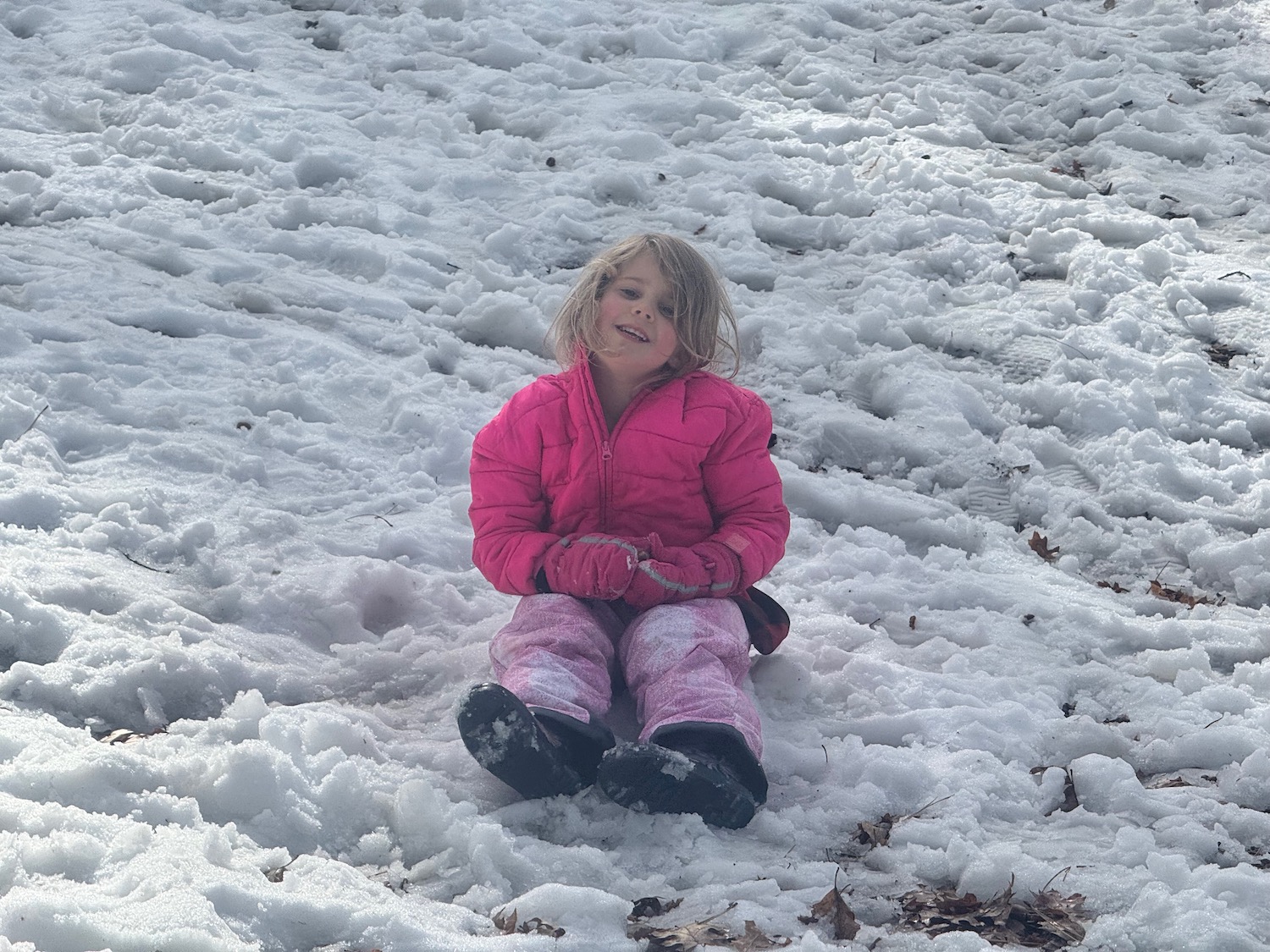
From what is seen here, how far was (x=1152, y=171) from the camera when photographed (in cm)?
654

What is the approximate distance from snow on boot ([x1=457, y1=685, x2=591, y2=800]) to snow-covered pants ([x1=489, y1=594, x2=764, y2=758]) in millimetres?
172

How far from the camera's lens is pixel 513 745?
2791 millimetres

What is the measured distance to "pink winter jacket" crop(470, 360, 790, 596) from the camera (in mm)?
3521

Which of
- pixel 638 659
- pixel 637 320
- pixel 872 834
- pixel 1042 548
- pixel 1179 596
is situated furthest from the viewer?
pixel 1042 548

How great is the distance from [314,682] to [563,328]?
1.27 m

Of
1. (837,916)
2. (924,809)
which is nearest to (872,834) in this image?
(924,809)

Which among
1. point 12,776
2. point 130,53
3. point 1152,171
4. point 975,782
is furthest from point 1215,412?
point 130,53

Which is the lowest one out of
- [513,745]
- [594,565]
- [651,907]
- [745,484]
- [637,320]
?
[651,907]

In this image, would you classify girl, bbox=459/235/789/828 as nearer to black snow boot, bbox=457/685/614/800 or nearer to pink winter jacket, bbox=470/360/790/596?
pink winter jacket, bbox=470/360/790/596

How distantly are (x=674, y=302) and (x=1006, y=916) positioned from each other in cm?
189

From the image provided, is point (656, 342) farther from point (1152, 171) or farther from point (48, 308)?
point (1152, 171)

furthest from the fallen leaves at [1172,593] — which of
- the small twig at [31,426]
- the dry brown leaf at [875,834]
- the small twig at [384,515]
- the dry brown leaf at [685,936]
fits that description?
the small twig at [31,426]

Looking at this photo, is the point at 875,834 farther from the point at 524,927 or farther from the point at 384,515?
the point at 384,515

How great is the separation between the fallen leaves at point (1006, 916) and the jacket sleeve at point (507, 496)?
1.38m
